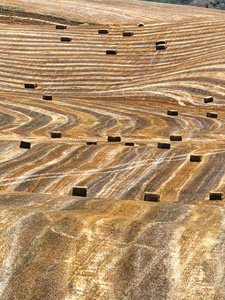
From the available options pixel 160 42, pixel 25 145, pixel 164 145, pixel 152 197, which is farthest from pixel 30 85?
pixel 152 197

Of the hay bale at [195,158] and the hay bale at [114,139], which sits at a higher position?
the hay bale at [195,158]

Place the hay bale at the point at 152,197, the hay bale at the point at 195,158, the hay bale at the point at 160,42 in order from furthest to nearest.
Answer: the hay bale at the point at 160,42, the hay bale at the point at 195,158, the hay bale at the point at 152,197

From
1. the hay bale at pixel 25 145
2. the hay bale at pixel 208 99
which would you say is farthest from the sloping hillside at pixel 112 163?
the hay bale at pixel 208 99

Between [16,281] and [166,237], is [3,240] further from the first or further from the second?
[166,237]

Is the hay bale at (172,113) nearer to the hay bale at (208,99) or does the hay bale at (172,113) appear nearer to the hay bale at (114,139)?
the hay bale at (208,99)

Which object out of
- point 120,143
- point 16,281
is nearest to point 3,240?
point 16,281

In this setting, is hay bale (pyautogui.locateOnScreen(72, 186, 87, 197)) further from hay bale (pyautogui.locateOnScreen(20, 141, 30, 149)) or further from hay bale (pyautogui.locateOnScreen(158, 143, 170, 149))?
hay bale (pyautogui.locateOnScreen(158, 143, 170, 149))

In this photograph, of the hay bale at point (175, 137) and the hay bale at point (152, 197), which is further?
the hay bale at point (175, 137)

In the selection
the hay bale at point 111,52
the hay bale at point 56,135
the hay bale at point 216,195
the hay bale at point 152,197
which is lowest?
the hay bale at point 56,135

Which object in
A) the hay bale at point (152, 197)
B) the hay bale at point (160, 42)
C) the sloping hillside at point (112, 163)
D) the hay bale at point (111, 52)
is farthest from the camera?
the hay bale at point (160, 42)
